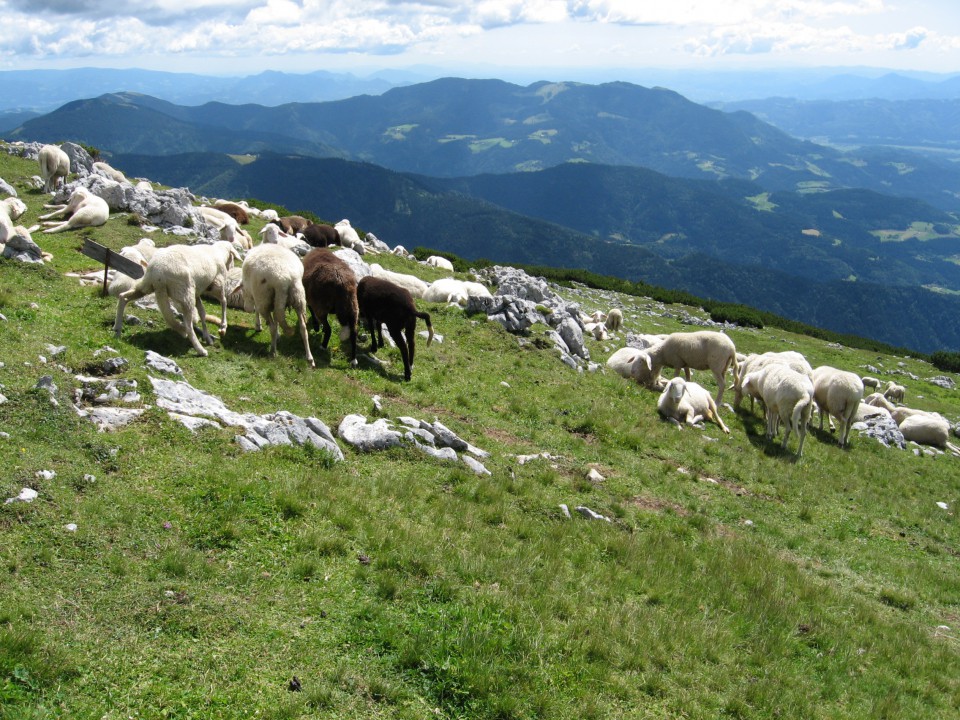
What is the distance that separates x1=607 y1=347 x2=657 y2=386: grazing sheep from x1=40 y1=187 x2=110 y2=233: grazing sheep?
2084 cm

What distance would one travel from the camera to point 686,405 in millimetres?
20203

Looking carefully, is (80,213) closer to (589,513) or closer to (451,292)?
(451,292)

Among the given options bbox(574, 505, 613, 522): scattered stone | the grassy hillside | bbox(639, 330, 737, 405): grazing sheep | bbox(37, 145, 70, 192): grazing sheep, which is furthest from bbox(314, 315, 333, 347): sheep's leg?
bbox(37, 145, 70, 192): grazing sheep

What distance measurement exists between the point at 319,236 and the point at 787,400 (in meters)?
23.4

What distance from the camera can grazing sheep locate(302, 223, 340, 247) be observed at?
32.1 meters

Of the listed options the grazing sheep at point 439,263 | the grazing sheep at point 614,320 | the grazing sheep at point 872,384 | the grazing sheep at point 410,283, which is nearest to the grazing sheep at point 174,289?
the grazing sheep at point 410,283

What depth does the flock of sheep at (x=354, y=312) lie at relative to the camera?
49.8 ft

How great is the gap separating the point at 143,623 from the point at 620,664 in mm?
5492

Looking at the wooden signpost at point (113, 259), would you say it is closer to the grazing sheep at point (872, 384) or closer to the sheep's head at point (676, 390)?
the sheep's head at point (676, 390)

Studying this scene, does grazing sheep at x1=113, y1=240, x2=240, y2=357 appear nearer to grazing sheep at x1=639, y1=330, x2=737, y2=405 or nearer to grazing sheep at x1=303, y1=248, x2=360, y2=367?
grazing sheep at x1=303, y1=248, x2=360, y2=367

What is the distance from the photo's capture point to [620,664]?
7645mm

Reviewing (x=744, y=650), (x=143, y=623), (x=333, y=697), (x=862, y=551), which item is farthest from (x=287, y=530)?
(x=862, y=551)

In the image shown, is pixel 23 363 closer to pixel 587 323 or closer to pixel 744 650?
pixel 744 650

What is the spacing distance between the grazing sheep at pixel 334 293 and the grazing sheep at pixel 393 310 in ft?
1.67
